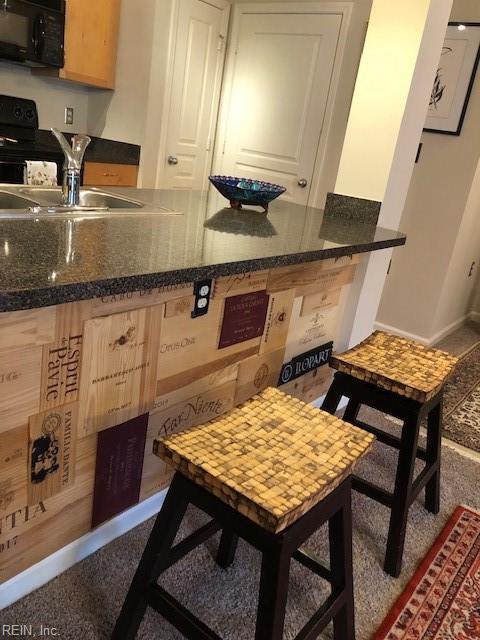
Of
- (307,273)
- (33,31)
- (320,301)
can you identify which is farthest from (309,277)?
(33,31)

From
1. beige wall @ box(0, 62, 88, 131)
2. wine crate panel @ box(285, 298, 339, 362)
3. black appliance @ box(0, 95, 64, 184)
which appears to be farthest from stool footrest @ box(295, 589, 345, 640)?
beige wall @ box(0, 62, 88, 131)

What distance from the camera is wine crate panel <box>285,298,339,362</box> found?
79.0 inches

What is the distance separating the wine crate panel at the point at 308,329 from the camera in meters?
2.01

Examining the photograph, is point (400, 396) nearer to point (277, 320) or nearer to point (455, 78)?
point (277, 320)

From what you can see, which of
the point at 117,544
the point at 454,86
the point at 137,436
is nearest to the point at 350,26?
the point at 454,86

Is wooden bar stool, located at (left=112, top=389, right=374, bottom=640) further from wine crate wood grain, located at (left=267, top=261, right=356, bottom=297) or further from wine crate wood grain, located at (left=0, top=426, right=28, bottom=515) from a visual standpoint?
wine crate wood grain, located at (left=267, top=261, right=356, bottom=297)

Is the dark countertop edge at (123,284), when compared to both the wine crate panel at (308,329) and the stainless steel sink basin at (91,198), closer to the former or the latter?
the wine crate panel at (308,329)

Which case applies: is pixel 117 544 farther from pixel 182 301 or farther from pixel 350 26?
pixel 350 26

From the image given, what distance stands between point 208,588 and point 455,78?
3.29 metres

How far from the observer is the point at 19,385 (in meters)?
1.12

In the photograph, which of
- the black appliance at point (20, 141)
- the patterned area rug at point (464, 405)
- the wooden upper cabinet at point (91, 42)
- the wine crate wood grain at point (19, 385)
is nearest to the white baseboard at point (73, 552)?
the wine crate wood grain at point (19, 385)

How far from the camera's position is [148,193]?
222cm

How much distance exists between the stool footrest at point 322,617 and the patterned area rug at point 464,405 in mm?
1519

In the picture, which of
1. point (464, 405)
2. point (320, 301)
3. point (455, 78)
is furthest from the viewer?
point (455, 78)
